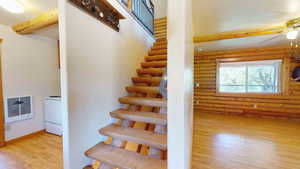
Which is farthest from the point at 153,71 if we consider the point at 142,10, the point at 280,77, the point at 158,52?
the point at 280,77

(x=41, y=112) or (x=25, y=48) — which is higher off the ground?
(x=25, y=48)

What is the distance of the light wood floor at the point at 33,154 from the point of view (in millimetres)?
1813

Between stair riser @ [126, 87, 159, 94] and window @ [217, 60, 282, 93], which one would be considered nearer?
stair riser @ [126, 87, 159, 94]

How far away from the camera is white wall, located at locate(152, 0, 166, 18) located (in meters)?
3.93

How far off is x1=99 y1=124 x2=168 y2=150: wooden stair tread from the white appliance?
1.58 m

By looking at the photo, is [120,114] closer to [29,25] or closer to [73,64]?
[73,64]

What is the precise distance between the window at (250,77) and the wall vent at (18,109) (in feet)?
18.0

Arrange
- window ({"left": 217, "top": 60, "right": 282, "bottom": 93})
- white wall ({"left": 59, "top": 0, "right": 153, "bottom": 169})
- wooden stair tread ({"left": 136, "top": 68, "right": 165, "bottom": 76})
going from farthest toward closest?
window ({"left": 217, "top": 60, "right": 282, "bottom": 93}) < wooden stair tread ({"left": 136, "top": 68, "right": 165, "bottom": 76}) < white wall ({"left": 59, "top": 0, "right": 153, "bottom": 169})

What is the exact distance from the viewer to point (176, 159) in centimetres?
98

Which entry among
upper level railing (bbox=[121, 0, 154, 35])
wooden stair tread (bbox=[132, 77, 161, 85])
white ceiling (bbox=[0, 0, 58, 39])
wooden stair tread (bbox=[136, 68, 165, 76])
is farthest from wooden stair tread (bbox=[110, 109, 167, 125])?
upper level railing (bbox=[121, 0, 154, 35])

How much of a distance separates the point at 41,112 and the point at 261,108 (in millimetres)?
6208

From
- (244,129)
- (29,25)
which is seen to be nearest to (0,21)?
(29,25)

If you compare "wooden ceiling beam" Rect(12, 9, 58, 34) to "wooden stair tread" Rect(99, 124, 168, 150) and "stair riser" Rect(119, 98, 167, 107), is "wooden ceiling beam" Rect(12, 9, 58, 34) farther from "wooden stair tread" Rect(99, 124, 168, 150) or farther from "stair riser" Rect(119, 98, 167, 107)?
"wooden stair tread" Rect(99, 124, 168, 150)

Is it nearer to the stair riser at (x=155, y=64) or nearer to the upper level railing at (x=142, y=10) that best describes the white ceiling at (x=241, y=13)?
the stair riser at (x=155, y=64)
